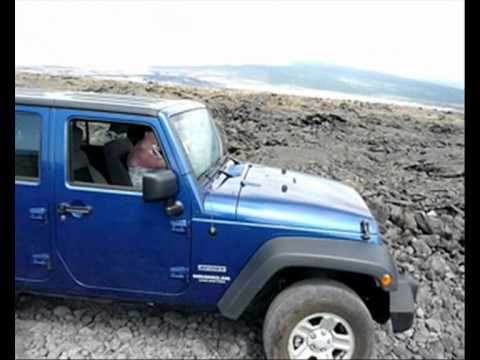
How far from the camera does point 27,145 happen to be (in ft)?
9.44

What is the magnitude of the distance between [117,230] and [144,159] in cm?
55

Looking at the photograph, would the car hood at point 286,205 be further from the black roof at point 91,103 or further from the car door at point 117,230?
the black roof at point 91,103

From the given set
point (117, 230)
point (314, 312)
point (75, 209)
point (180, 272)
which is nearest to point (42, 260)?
point (75, 209)

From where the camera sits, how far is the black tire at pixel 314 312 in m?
2.65

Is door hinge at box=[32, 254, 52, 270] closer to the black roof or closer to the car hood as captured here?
the black roof

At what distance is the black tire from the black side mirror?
1.04m

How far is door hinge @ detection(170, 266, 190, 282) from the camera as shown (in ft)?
9.28

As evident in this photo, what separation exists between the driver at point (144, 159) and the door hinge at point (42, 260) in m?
0.81

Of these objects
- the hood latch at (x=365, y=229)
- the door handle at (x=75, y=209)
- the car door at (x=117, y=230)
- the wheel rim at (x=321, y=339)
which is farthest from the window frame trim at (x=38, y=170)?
the hood latch at (x=365, y=229)

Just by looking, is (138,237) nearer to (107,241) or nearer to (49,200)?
(107,241)

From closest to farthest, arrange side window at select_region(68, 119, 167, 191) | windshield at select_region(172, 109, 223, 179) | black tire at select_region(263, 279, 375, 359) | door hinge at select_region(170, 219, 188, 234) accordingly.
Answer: black tire at select_region(263, 279, 375, 359) < door hinge at select_region(170, 219, 188, 234) < side window at select_region(68, 119, 167, 191) < windshield at select_region(172, 109, 223, 179)

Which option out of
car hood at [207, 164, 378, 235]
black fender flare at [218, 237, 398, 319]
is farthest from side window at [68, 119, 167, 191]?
black fender flare at [218, 237, 398, 319]

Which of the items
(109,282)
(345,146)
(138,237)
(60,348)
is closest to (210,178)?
(138,237)

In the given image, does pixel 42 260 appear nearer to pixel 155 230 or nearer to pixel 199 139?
pixel 155 230
